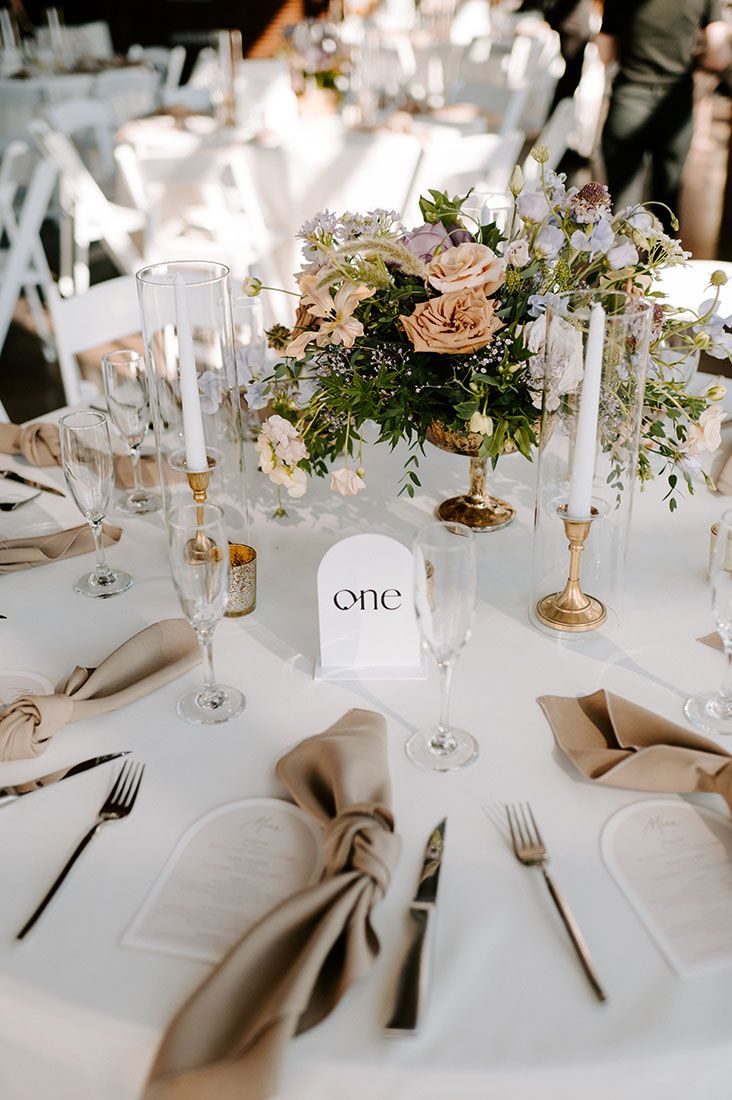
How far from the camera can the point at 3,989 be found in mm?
778

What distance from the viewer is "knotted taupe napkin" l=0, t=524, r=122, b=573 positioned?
1375mm

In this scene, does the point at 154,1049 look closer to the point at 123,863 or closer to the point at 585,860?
the point at 123,863

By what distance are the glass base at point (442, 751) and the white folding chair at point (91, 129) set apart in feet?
14.8

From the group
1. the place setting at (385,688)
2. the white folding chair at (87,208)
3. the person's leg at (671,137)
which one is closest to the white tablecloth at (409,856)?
the place setting at (385,688)

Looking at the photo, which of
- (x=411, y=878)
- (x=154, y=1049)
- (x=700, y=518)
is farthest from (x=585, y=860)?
(x=700, y=518)

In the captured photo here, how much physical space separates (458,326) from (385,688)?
429 millimetres

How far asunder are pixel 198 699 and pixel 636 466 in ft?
2.01

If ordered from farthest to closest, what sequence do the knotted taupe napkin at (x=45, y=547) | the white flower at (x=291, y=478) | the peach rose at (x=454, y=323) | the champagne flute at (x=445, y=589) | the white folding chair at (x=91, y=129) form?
1. the white folding chair at (x=91, y=129)
2. the knotted taupe napkin at (x=45, y=547)
3. the white flower at (x=291, y=478)
4. the peach rose at (x=454, y=323)
5. the champagne flute at (x=445, y=589)

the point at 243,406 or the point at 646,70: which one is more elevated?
the point at 646,70

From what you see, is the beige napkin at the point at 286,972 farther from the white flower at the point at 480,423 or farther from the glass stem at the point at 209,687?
the white flower at the point at 480,423

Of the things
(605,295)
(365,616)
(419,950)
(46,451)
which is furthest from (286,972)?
(46,451)

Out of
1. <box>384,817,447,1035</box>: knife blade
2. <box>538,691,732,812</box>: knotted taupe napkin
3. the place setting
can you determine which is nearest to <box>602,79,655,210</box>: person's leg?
the place setting

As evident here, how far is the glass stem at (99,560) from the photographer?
4.41 feet

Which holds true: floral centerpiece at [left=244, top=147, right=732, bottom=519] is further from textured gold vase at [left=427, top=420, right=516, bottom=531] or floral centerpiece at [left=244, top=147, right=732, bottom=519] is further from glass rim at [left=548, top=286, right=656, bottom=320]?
textured gold vase at [left=427, top=420, right=516, bottom=531]
